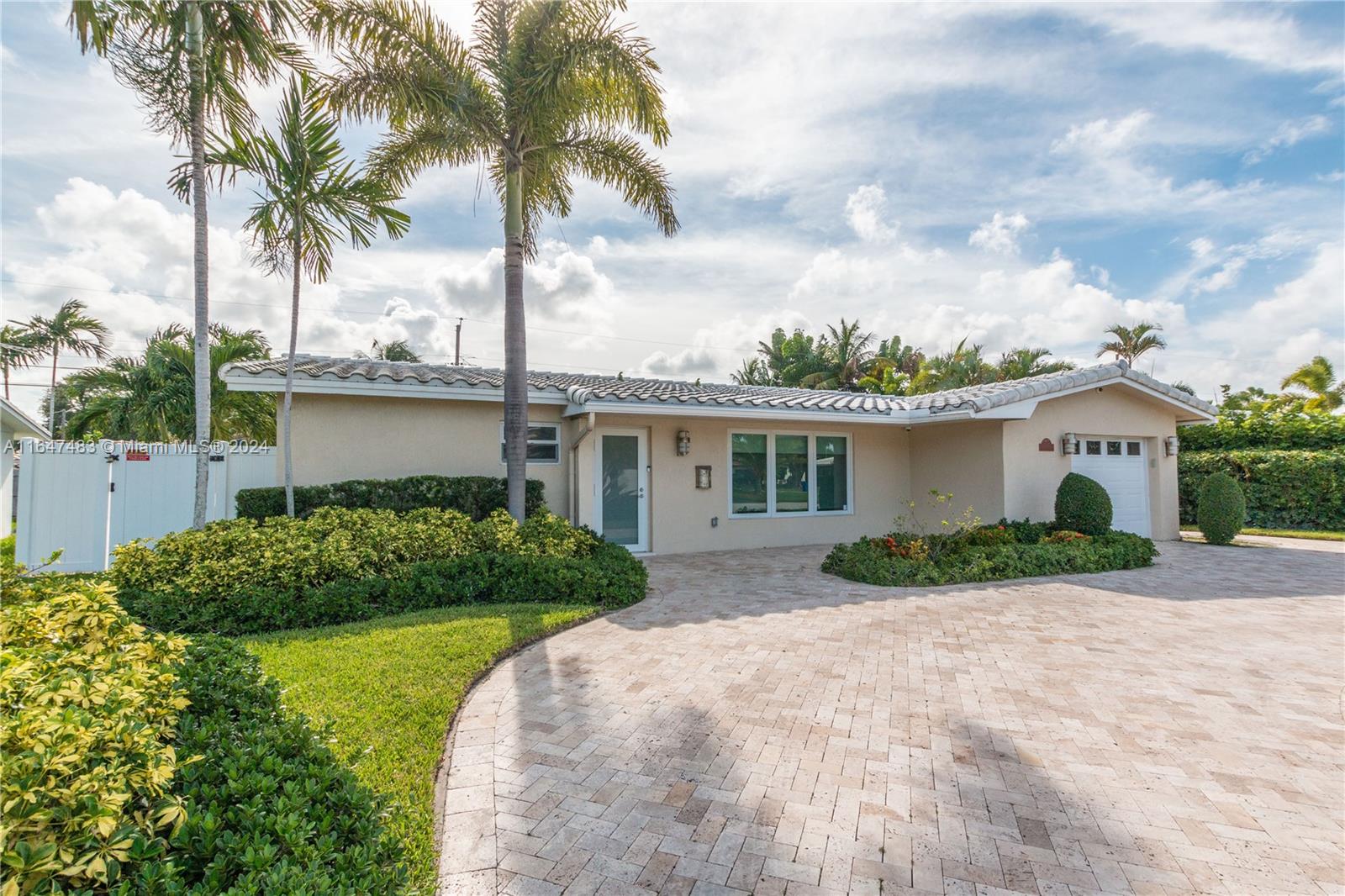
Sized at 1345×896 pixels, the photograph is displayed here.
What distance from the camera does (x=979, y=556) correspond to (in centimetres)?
894

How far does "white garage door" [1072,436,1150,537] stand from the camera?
41.5 feet

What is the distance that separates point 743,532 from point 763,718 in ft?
26.3

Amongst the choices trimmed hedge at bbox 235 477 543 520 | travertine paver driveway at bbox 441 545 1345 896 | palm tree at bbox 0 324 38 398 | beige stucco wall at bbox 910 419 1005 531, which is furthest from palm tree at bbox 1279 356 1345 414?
palm tree at bbox 0 324 38 398

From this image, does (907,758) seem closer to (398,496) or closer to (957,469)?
(398,496)

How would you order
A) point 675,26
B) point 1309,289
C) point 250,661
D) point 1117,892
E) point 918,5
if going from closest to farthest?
point 1117,892, point 250,661, point 918,5, point 675,26, point 1309,289

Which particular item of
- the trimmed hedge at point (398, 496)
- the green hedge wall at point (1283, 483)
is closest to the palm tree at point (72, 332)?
the trimmed hedge at point (398, 496)

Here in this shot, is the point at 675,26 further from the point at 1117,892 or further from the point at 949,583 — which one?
the point at 1117,892

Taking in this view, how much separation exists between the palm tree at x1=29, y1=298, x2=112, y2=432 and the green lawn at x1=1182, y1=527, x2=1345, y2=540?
95.2ft

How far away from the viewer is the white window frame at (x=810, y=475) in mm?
11961

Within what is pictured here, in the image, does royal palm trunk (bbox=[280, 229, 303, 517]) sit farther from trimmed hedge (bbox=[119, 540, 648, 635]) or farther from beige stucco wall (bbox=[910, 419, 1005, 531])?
beige stucco wall (bbox=[910, 419, 1005, 531])

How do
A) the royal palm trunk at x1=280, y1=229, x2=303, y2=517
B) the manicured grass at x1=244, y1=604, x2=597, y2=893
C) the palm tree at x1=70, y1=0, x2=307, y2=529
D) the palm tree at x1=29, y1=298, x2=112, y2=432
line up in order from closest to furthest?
the manicured grass at x1=244, y1=604, x2=597, y2=893 → the palm tree at x1=70, y1=0, x2=307, y2=529 → the royal palm trunk at x1=280, y1=229, x2=303, y2=517 → the palm tree at x1=29, y1=298, x2=112, y2=432

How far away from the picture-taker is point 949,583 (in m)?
8.47

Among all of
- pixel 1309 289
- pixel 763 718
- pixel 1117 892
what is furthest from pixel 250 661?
pixel 1309 289

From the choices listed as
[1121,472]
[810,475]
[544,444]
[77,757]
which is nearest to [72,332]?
[544,444]
